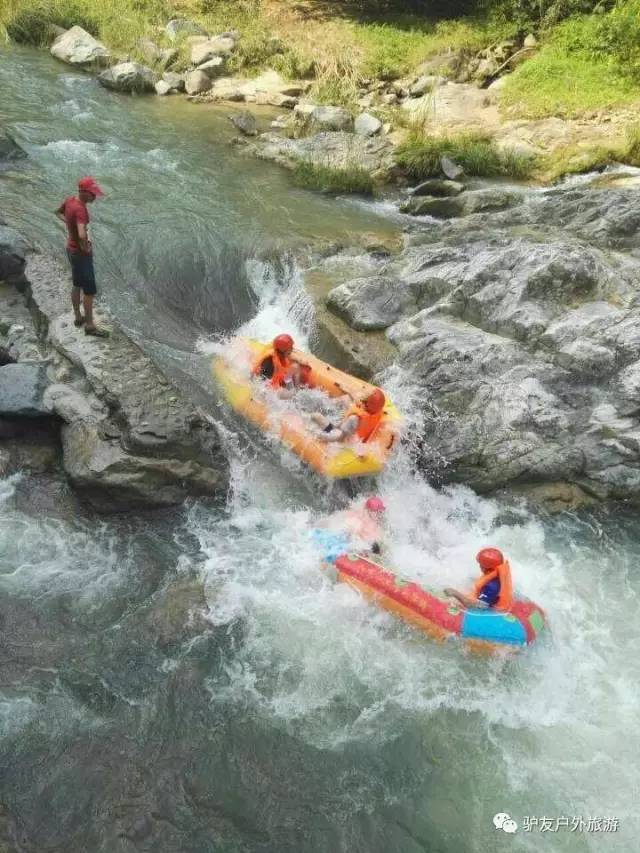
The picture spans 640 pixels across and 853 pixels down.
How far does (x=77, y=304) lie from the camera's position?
24.9 ft

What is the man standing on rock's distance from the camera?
670 centimetres

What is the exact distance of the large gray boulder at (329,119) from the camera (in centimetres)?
1563

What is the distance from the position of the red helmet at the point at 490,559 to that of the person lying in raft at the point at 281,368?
10.5 feet

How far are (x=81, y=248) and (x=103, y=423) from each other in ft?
5.93

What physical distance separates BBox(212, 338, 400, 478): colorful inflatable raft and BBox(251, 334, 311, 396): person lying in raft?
10 cm

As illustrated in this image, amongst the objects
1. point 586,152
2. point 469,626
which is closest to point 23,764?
point 469,626

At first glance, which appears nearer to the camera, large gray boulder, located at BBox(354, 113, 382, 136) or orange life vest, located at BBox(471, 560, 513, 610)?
orange life vest, located at BBox(471, 560, 513, 610)

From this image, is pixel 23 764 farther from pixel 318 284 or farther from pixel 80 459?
pixel 318 284

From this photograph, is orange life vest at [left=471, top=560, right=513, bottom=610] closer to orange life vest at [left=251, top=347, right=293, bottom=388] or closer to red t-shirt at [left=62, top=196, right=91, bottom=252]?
orange life vest at [left=251, top=347, right=293, bottom=388]

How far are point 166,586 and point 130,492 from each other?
3.29ft

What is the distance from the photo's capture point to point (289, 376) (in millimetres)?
8297

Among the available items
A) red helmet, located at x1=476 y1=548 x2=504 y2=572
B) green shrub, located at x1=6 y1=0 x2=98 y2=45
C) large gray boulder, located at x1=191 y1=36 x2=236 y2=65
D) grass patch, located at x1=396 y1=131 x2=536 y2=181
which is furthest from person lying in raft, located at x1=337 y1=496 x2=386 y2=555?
green shrub, located at x1=6 y1=0 x2=98 y2=45

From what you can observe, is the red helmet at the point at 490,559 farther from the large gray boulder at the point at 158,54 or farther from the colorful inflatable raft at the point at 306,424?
the large gray boulder at the point at 158,54

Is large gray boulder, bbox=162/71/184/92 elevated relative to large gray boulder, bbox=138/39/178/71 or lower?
lower
